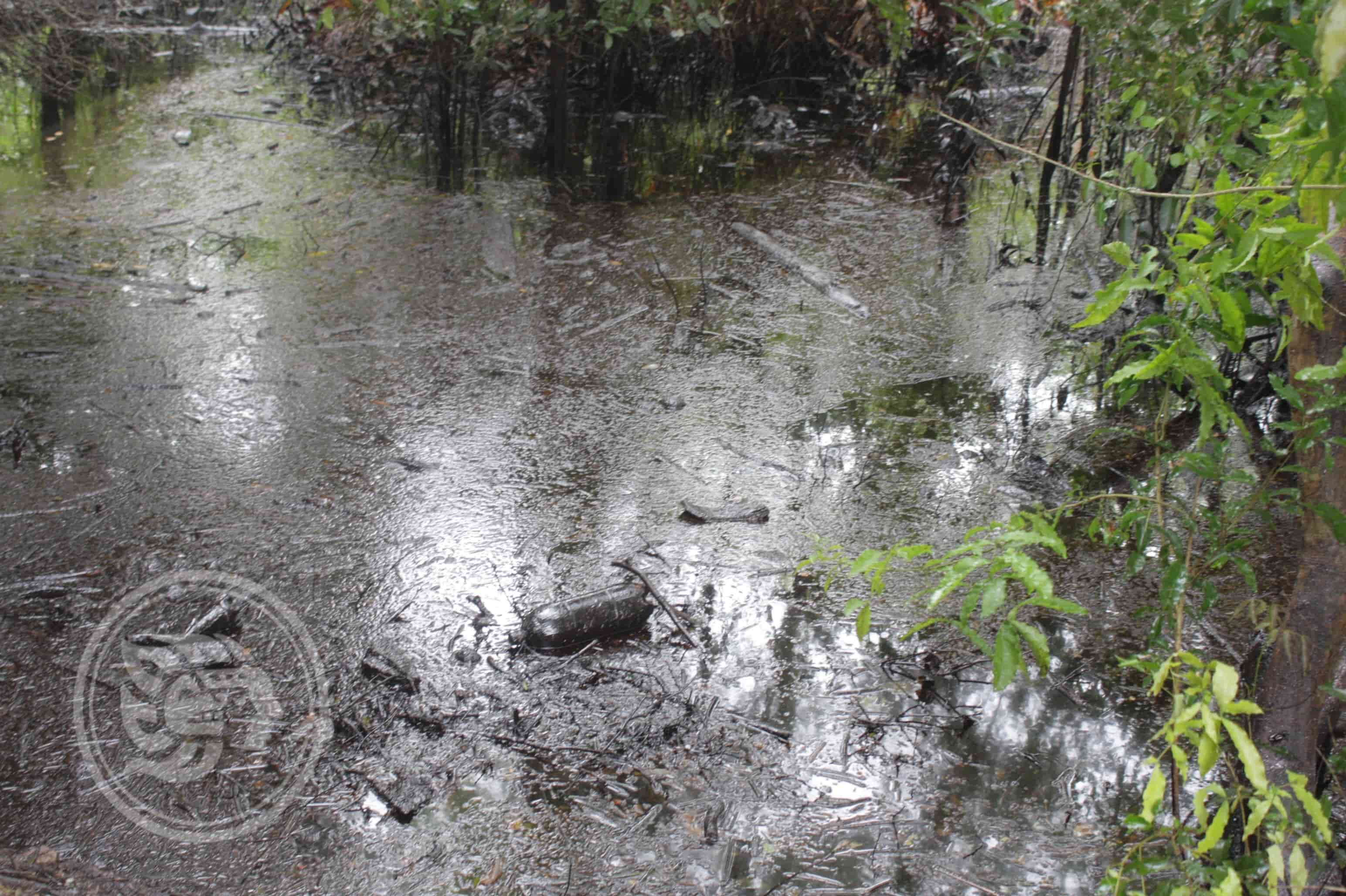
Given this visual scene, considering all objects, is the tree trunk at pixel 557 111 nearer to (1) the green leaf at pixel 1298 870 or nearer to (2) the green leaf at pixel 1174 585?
(2) the green leaf at pixel 1174 585

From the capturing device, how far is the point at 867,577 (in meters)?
2.93

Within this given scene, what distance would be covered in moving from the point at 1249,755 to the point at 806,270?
4036 millimetres

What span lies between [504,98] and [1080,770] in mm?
6792

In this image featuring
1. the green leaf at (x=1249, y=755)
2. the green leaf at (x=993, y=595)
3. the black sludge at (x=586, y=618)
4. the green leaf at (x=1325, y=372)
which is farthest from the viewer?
the black sludge at (x=586, y=618)

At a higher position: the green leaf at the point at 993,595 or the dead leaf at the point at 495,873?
the green leaf at the point at 993,595

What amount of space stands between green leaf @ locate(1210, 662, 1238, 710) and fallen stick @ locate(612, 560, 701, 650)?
1.52m

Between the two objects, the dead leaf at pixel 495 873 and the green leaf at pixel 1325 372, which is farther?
the dead leaf at pixel 495 873

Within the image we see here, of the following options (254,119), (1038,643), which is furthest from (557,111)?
(1038,643)

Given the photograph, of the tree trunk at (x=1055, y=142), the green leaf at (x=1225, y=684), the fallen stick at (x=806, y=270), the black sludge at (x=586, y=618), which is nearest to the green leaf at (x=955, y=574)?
the green leaf at (x=1225, y=684)

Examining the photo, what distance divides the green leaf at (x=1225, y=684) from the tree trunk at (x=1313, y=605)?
59cm

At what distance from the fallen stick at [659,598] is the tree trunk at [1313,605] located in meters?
1.35

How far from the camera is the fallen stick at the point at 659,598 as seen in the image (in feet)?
8.95

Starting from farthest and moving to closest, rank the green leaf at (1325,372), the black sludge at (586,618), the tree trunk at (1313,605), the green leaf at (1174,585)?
the black sludge at (586,618)
the green leaf at (1174,585)
the tree trunk at (1313,605)
the green leaf at (1325,372)

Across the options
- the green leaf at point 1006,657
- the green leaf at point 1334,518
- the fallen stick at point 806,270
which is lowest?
the green leaf at point 1006,657
